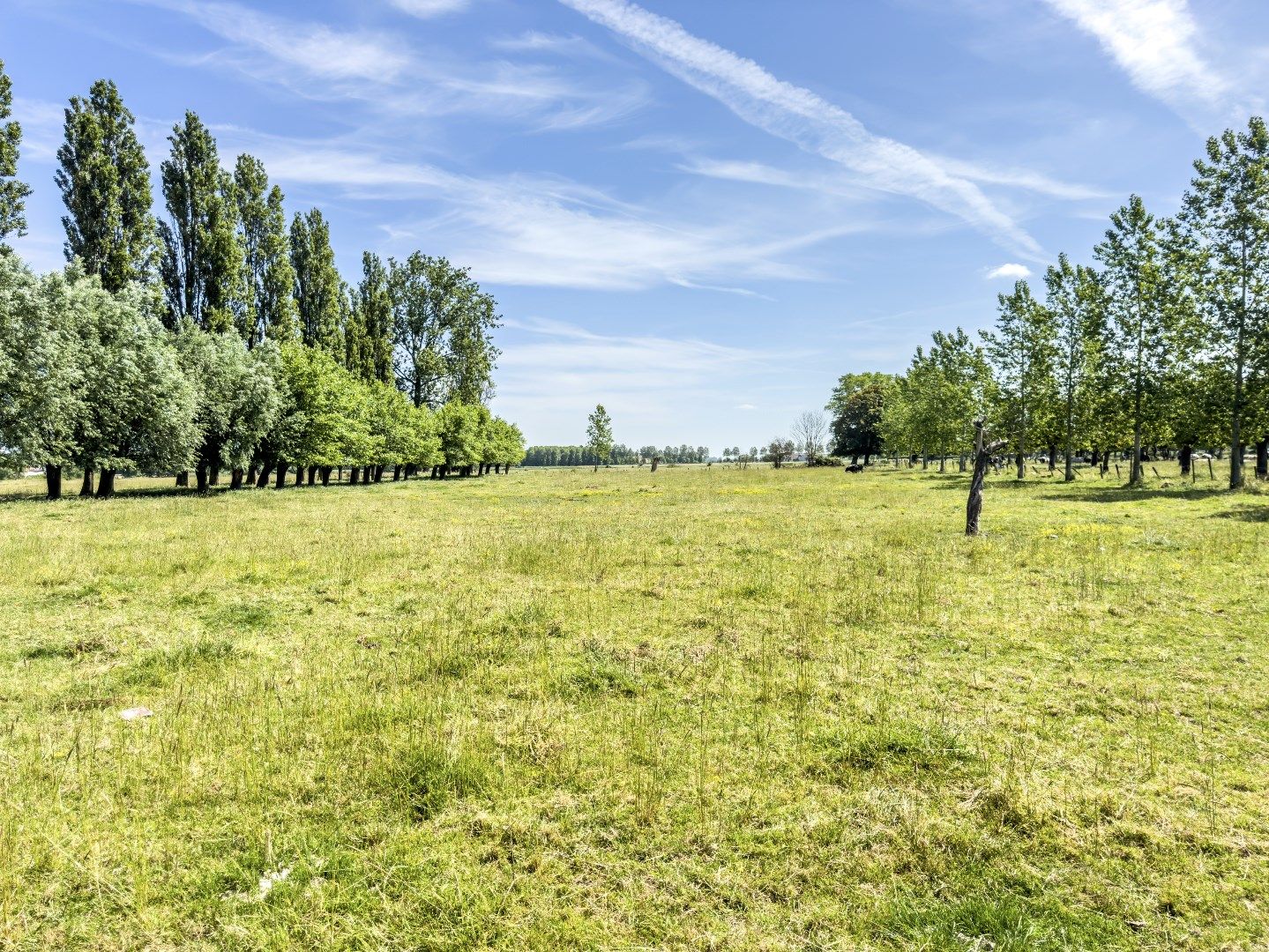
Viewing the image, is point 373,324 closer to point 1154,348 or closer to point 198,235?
point 198,235

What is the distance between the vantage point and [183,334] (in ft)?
137

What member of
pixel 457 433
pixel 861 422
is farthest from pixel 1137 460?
pixel 861 422

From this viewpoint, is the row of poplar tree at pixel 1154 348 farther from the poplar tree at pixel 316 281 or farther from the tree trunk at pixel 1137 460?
the poplar tree at pixel 316 281

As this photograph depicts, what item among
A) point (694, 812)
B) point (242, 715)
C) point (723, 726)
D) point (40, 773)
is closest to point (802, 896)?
point (694, 812)

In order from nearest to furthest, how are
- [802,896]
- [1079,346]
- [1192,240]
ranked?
1. [802,896]
2. [1192,240]
3. [1079,346]

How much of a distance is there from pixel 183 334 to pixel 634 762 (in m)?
48.5

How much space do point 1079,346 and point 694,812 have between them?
60.1m

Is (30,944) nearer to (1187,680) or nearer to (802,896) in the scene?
(802,896)

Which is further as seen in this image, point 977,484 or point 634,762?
point 977,484

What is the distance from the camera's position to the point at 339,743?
700 cm

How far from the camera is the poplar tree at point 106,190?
125ft

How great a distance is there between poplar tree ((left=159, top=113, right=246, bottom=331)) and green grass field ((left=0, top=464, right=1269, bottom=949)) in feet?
128

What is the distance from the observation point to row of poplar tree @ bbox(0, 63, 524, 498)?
30719mm

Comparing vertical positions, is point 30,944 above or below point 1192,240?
below
